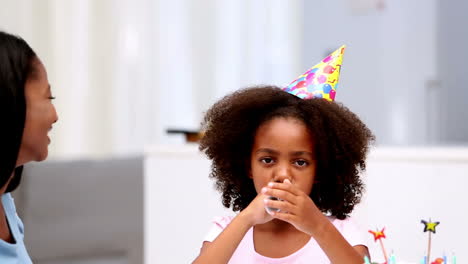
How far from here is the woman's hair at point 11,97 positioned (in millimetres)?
749

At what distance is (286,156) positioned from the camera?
934 millimetres

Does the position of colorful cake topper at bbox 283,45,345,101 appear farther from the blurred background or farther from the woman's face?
the blurred background

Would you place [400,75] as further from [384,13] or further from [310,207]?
[310,207]

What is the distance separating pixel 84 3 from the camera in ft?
8.04

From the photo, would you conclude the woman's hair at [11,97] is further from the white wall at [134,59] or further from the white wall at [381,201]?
the white wall at [134,59]

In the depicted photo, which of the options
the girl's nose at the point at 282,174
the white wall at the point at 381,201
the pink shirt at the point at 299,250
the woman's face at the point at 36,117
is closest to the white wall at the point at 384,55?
the white wall at the point at 381,201

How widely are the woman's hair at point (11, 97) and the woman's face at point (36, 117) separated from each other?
0.02 metres

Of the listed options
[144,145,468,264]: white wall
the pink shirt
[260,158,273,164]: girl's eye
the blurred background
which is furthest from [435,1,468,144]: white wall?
[260,158,273,164]: girl's eye

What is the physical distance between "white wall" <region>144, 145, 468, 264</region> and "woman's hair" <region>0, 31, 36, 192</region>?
719 mm

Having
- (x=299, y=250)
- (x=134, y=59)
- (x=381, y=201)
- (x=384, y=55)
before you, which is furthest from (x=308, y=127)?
(x=384, y=55)

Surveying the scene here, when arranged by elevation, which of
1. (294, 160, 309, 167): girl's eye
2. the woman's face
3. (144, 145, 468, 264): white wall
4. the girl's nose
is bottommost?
(144, 145, 468, 264): white wall

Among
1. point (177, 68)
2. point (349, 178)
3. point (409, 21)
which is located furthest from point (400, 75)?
point (349, 178)

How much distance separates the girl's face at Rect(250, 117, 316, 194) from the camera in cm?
93

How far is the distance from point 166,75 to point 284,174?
179 cm
